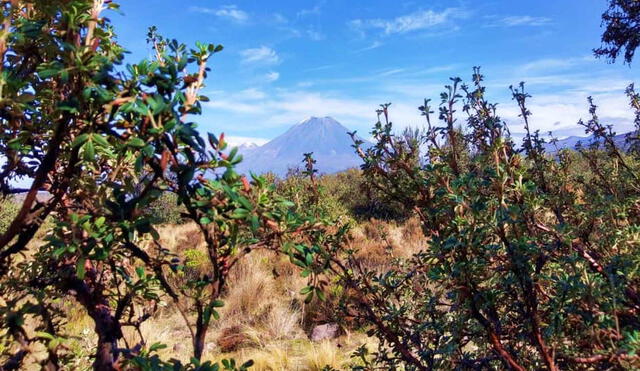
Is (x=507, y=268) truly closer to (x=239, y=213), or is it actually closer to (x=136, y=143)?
(x=239, y=213)

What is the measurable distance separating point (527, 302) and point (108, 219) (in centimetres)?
154

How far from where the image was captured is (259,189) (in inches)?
42.7

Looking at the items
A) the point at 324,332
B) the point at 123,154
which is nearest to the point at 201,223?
the point at 123,154

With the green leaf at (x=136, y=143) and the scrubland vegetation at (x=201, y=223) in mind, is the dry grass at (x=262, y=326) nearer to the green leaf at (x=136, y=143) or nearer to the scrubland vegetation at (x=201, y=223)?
the scrubland vegetation at (x=201, y=223)

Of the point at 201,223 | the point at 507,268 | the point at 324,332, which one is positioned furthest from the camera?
the point at 324,332

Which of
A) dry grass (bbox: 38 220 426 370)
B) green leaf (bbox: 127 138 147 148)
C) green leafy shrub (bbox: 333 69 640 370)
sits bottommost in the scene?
dry grass (bbox: 38 220 426 370)

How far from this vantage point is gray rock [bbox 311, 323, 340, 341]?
6.02 metres

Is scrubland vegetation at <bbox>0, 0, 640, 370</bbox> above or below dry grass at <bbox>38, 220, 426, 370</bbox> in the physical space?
above

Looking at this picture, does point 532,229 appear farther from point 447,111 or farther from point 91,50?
point 91,50

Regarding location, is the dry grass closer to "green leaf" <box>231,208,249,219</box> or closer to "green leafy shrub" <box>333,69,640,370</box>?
"green leafy shrub" <box>333,69,640,370</box>

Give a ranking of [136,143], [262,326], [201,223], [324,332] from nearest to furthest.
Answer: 1. [136,143]
2. [201,223]
3. [324,332]
4. [262,326]

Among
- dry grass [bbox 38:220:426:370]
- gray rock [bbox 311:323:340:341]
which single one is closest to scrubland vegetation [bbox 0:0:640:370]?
dry grass [bbox 38:220:426:370]

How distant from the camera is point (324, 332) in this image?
6.08 meters

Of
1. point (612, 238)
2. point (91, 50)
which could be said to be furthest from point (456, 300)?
point (91, 50)
